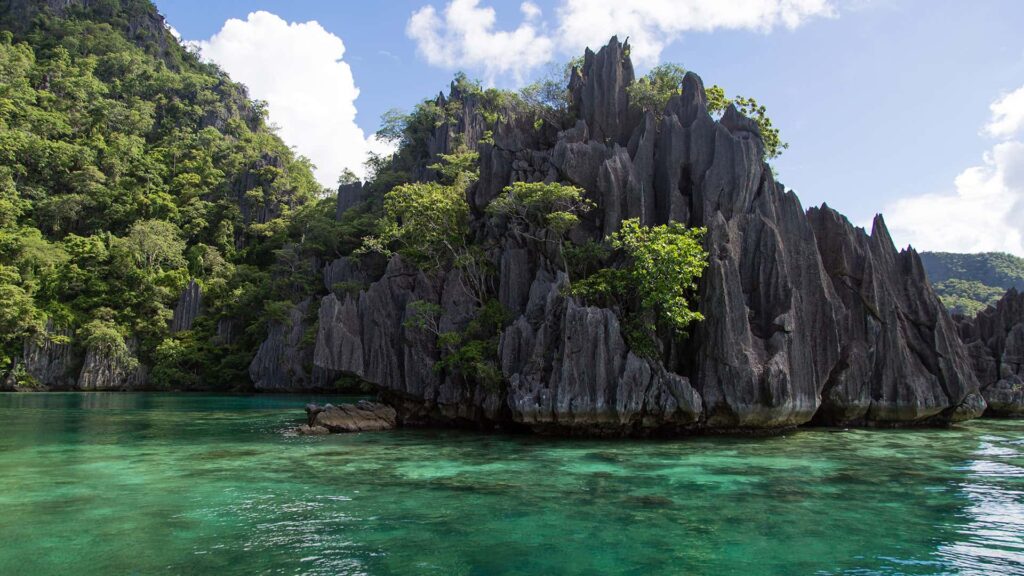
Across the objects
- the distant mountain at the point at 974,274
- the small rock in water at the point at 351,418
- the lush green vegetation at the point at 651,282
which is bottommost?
the small rock in water at the point at 351,418

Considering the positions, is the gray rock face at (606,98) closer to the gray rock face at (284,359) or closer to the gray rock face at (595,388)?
the gray rock face at (595,388)

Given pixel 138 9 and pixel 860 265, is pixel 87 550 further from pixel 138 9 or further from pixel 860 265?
pixel 138 9

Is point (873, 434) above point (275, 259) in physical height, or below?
below

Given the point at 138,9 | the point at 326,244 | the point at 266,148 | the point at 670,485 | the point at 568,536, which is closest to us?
the point at 568,536

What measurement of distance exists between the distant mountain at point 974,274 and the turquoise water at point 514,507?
81.0 m

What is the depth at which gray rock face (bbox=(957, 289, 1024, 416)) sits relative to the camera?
1377 inches

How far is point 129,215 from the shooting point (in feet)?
241

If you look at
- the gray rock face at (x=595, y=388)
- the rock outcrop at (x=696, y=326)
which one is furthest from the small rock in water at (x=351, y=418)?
the gray rock face at (x=595, y=388)

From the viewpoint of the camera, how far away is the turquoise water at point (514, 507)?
30.8 ft

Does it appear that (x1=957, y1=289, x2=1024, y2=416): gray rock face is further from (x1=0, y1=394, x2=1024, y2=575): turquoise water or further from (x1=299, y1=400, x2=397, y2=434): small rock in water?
(x1=299, y1=400, x2=397, y2=434): small rock in water

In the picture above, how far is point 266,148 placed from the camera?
9562 cm

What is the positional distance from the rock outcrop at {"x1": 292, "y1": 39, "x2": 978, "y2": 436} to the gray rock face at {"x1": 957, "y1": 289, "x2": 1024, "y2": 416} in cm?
981

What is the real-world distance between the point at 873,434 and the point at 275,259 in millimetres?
63472

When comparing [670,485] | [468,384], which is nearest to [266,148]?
[468,384]
